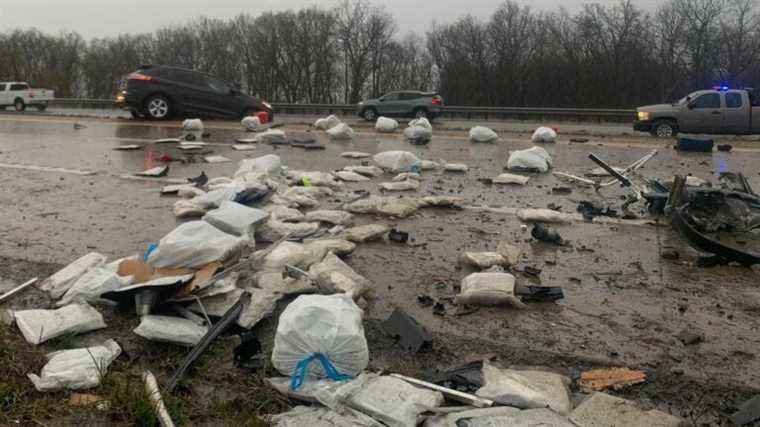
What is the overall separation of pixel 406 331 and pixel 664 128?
644 inches

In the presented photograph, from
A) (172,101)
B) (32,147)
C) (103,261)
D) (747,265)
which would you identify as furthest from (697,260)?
(172,101)

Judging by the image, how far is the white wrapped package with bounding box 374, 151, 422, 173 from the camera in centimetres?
846

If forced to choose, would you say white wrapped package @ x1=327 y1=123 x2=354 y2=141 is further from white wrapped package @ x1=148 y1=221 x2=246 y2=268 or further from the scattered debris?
the scattered debris

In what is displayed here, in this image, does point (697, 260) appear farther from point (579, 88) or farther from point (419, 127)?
point (579, 88)

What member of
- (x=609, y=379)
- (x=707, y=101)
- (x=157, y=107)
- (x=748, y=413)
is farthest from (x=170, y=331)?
(x=707, y=101)

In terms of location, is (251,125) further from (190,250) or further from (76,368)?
(76,368)

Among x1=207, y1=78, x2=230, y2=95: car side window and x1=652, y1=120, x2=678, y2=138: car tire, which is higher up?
x1=207, y1=78, x2=230, y2=95: car side window

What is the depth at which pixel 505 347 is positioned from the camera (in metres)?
3.17

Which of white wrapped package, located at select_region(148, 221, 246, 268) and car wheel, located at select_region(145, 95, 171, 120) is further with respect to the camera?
car wheel, located at select_region(145, 95, 171, 120)

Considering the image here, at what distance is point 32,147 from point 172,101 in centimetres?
582

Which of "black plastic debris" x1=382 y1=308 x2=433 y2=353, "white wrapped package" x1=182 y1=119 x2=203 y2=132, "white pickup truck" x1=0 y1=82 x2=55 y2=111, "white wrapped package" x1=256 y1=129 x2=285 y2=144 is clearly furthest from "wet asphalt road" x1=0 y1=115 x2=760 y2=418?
"white pickup truck" x1=0 y1=82 x2=55 y2=111

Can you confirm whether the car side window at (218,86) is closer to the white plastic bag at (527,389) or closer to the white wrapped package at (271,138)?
the white wrapped package at (271,138)

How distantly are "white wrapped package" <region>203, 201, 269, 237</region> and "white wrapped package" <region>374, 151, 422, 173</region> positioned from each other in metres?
3.75

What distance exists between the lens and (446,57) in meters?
52.7
